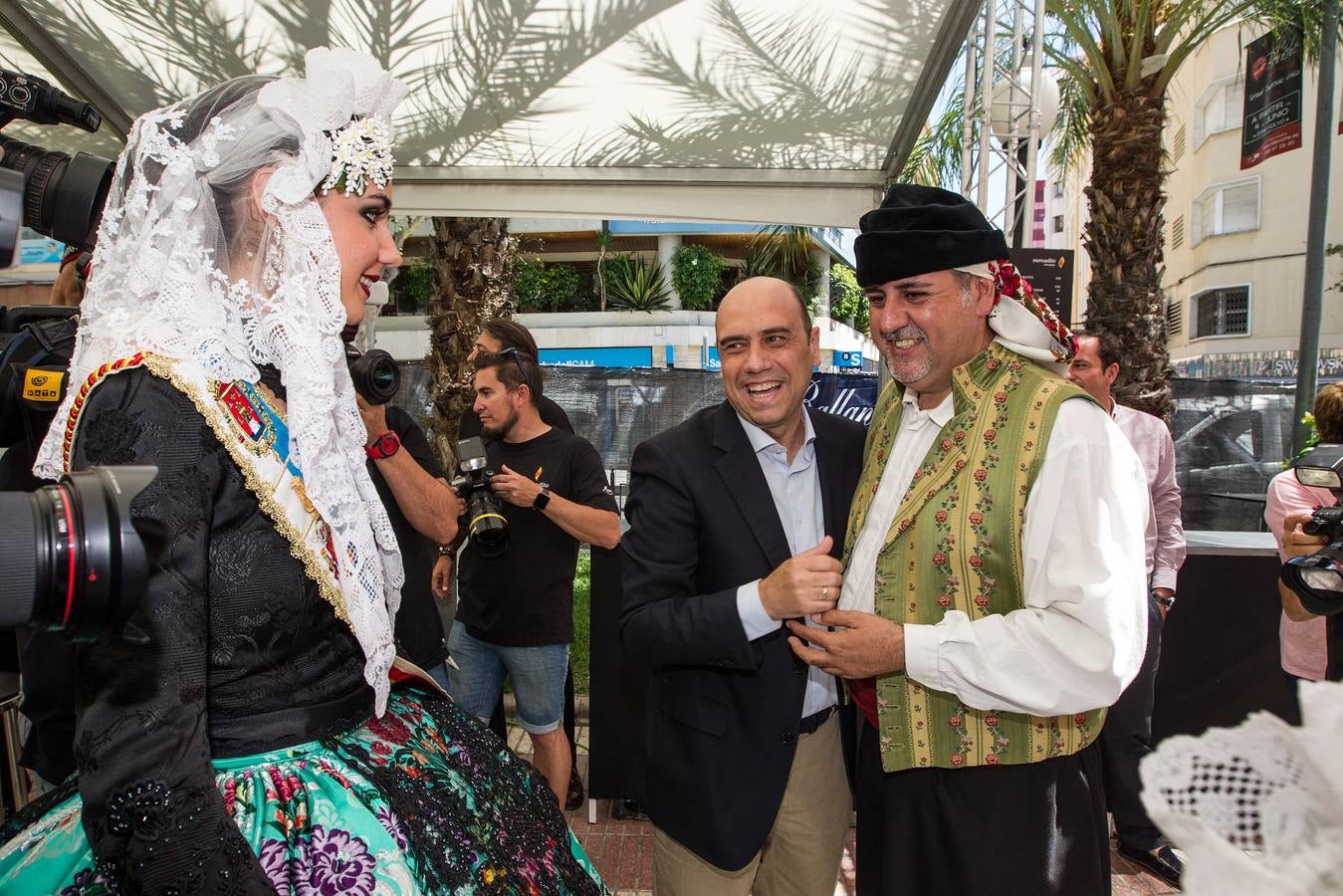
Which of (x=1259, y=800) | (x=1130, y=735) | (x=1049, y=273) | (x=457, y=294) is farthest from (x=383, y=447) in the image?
(x=457, y=294)

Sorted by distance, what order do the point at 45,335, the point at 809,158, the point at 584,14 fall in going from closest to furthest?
the point at 45,335 → the point at 584,14 → the point at 809,158

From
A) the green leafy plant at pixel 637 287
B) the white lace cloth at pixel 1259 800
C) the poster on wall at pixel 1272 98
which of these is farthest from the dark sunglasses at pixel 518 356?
the green leafy plant at pixel 637 287

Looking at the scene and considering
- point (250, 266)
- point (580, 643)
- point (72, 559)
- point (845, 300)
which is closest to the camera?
point (72, 559)

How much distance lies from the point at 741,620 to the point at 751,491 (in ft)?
1.14

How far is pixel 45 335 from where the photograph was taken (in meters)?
1.92

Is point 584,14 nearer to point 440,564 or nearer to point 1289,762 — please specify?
point 440,564

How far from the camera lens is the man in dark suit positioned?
197 cm

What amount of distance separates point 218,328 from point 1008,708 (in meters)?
1.60

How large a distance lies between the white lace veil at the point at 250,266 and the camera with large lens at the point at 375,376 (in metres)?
0.93

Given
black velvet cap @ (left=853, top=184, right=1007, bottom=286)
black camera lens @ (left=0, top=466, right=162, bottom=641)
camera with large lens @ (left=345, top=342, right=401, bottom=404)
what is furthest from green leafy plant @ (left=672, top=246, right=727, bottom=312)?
black camera lens @ (left=0, top=466, right=162, bottom=641)

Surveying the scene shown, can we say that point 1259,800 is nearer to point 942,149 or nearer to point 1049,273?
point 1049,273

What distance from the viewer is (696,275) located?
27.4 m

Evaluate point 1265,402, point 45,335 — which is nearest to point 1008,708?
point 45,335

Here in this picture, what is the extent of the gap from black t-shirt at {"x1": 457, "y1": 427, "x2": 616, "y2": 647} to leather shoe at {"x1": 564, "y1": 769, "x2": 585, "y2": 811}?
99 cm
